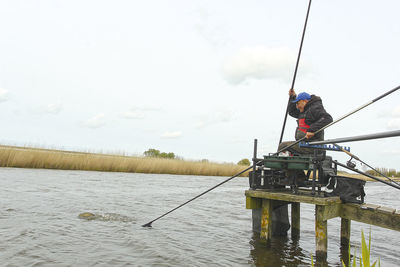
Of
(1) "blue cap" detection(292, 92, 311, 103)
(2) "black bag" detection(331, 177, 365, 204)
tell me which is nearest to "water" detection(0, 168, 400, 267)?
(2) "black bag" detection(331, 177, 365, 204)

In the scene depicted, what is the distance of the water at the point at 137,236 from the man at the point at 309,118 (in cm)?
198

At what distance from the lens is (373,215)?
16.3 feet

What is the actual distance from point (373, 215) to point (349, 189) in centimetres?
65

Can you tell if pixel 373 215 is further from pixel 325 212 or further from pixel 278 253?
pixel 278 253

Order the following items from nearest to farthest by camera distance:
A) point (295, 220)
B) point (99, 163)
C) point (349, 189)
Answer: point (349, 189)
point (295, 220)
point (99, 163)

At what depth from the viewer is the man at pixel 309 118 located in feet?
18.7

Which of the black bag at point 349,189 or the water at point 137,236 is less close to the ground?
the black bag at point 349,189

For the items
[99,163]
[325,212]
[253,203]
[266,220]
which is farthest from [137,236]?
[99,163]

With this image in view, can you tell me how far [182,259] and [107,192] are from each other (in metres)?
7.35

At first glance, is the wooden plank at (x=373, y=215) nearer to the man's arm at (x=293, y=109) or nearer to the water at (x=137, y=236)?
the water at (x=137, y=236)

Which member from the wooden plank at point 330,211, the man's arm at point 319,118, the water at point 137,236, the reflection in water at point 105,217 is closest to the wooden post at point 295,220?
the water at point 137,236

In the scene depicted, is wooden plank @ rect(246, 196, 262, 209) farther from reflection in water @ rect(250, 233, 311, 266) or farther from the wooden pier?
reflection in water @ rect(250, 233, 311, 266)

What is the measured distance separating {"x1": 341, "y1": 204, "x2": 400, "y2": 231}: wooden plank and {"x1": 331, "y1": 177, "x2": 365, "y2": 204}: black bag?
0.15 metres

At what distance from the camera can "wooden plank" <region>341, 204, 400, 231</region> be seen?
15.6ft
